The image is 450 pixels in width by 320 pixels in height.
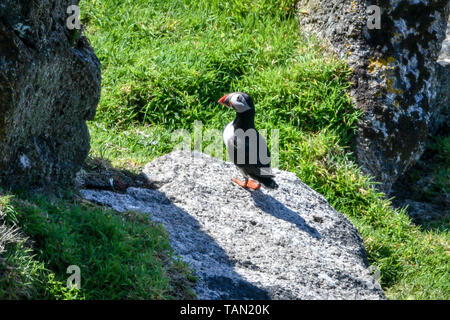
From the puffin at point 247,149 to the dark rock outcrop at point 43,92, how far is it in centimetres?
126

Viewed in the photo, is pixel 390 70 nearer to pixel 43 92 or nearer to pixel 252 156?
pixel 252 156

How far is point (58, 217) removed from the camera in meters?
3.84

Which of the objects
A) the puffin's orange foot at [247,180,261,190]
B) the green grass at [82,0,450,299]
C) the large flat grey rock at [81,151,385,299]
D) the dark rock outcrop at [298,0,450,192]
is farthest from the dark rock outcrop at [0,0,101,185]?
the dark rock outcrop at [298,0,450,192]

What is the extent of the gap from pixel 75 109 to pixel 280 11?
13.4 ft

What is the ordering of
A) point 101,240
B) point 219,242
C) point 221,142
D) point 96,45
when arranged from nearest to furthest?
point 101,240, point 219,242, point 221,142, point 96,45

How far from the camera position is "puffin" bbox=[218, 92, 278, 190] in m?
5.22

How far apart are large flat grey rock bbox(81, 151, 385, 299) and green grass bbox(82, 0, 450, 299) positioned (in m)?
0.52

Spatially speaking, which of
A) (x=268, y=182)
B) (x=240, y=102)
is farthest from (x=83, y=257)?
(x=240, y=102)

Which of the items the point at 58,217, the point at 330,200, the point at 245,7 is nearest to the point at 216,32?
the point at 245,7

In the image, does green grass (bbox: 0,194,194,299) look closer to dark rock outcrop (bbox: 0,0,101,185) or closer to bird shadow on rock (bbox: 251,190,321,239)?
dark rock outcrop (bbox: 0,0,101,185)

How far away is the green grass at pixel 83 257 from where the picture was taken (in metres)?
3.35

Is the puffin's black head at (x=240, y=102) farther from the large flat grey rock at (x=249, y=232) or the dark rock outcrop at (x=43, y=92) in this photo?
the dark rock outcrop at (x=43, y=92)

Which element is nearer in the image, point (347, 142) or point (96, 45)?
point (347, 142)

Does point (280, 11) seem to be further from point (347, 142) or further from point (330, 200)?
point (330, 200)
